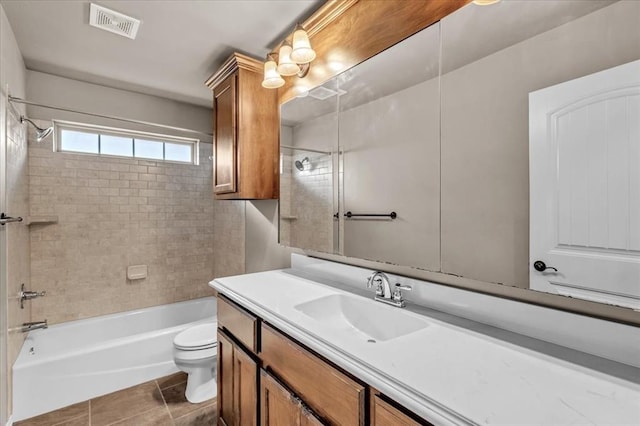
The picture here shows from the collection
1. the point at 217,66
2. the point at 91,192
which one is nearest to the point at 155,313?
the point at 91,192

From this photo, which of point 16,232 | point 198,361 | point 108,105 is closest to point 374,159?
point 198,361

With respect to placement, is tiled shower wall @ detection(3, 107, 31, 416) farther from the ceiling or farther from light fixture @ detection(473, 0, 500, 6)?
light fixture @ detection(473, 0, 500, 6)

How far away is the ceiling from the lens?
5.61 ft

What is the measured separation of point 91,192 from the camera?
2826mm

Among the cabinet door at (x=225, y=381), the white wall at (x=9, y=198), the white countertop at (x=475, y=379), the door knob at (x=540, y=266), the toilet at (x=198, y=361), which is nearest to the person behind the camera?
the white countertop at (x=475, y=379)

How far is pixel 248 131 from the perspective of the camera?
2.18 m

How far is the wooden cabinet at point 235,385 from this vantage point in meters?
1.38

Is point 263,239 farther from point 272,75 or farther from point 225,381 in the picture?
point 272,75

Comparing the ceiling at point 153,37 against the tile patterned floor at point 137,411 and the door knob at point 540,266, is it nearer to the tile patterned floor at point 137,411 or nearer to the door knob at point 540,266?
the door knob at point 540,266

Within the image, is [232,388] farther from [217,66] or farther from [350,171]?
[217,66]

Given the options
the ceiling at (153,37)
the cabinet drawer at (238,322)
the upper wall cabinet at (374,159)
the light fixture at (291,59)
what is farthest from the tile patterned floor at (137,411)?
the ceiling at (153,37)

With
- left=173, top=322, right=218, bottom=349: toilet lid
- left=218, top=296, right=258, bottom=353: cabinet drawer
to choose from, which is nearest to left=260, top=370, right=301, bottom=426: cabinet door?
left=218, top=296, right=258, bottom=353: cabinet drawer

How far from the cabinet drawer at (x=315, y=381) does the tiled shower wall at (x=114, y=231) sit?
2395 mm

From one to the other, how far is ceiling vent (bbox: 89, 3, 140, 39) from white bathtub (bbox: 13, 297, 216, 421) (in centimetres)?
223
